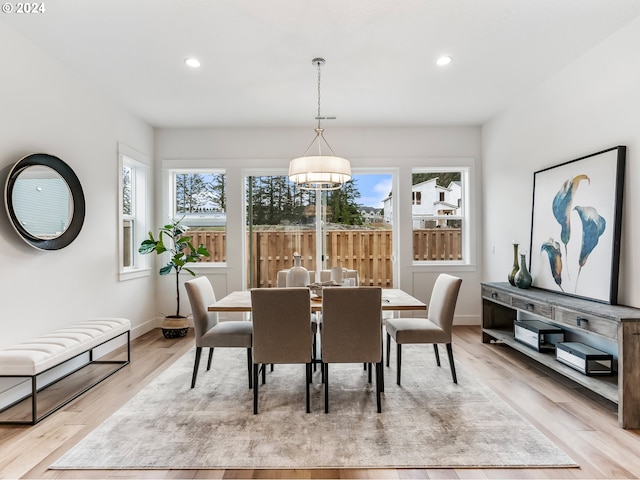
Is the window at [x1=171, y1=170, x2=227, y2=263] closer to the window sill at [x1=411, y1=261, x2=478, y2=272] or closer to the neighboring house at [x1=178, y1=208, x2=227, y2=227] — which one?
the neighboring house at [x1=178, y1=208, x2=227, y2=227]

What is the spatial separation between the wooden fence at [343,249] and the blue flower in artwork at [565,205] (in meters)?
1.88

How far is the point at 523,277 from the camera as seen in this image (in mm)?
3703

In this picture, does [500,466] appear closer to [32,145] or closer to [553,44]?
[553,44]

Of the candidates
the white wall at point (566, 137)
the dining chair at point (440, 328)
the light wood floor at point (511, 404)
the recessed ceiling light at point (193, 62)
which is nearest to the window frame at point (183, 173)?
the light wood floor at point (511, 404)

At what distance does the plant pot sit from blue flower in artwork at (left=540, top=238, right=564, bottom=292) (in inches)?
161

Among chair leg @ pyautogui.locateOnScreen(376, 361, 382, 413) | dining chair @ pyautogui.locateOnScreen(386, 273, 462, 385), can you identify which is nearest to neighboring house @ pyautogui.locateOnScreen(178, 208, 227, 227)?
dining chair @ pyautogui.locateOnScreen(386, 273, 462, 385)

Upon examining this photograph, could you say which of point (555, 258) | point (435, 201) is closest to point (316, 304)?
point (555, 258)

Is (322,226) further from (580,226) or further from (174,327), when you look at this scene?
(580,226)

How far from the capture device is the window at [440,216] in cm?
523

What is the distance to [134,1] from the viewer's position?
2.39 m

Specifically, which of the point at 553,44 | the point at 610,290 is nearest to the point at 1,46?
the point at 553,44

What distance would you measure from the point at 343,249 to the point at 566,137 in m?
2.89

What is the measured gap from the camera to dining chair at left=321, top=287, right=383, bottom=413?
2.50 metres

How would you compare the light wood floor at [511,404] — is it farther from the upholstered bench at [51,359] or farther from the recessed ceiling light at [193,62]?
the recessed ceiling light at [193,62]
